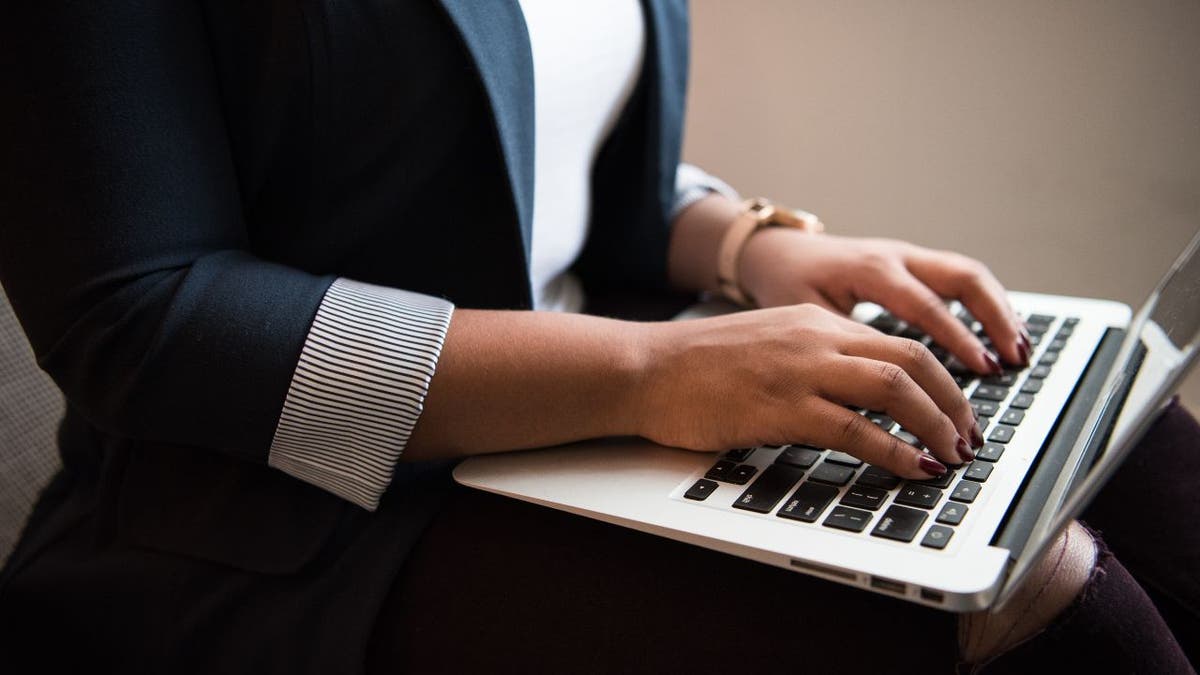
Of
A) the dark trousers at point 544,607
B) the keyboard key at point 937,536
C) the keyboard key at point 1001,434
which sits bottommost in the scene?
the dark trousers at point 544,607

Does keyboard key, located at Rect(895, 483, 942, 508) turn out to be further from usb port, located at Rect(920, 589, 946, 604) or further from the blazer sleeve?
the blazer sleeve

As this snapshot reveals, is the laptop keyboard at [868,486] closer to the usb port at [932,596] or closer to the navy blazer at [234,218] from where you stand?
the usb port at [932,596]

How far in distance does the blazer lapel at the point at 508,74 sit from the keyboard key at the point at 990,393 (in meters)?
0.33

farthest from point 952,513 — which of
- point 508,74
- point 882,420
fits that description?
point 508,74

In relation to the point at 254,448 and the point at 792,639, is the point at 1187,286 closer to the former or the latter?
the point at 792,639

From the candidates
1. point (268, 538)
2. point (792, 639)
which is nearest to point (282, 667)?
point (268, 538)

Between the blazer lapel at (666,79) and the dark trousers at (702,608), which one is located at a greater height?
the blazer lapel at (666,79)

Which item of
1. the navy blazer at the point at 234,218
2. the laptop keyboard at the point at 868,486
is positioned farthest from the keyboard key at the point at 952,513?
the navy blazer at the point at 234,218

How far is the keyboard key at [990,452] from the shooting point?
51 centimetres

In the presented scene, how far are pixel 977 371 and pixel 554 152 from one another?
0.36 m

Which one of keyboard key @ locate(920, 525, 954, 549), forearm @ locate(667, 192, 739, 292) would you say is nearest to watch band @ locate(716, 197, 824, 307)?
forearm @ locate(667, 192, 739, 292)

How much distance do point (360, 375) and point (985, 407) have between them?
40 centimetres

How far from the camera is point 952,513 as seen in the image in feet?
1.48

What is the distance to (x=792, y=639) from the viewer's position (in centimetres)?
47
